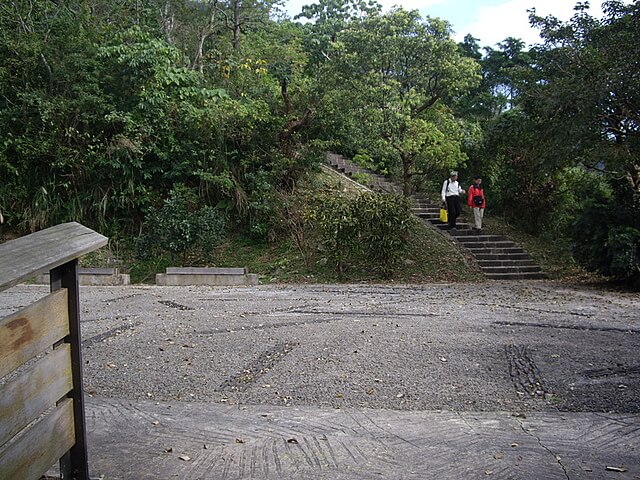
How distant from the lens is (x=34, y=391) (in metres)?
2.05

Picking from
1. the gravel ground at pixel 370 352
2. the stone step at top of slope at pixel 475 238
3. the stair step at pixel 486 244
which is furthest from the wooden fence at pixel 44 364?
the stone step at top of slope at pixel 475 238

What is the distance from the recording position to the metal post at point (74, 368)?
7.45 feet

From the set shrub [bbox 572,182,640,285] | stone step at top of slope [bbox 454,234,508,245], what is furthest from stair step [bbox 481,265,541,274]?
shrub [bbox 572,182,640,285]

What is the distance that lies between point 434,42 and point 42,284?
965 cm

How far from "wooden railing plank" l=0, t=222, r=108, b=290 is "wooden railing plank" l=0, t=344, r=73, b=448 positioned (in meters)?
0.35

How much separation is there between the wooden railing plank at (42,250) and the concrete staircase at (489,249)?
11344mm

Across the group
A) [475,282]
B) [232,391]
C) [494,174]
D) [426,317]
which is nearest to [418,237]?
[475,282]

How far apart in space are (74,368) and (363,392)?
2177 mm

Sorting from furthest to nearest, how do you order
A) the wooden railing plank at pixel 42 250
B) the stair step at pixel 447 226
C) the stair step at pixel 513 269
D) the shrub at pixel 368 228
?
the stair step at pixel 447 226, the stair step at pixel 513 269, the shrub at pixel 368 228, the wooden railing plank at pixel 42 250

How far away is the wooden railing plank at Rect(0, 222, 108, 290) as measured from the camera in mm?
1800

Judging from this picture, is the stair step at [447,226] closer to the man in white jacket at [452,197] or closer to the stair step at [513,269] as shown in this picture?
the man in white jacket at [452,197]

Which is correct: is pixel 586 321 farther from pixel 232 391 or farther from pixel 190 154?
pixel 190 154

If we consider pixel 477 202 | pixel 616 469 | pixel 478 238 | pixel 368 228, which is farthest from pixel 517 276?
pixel 616 469

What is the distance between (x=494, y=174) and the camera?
17.0 m
